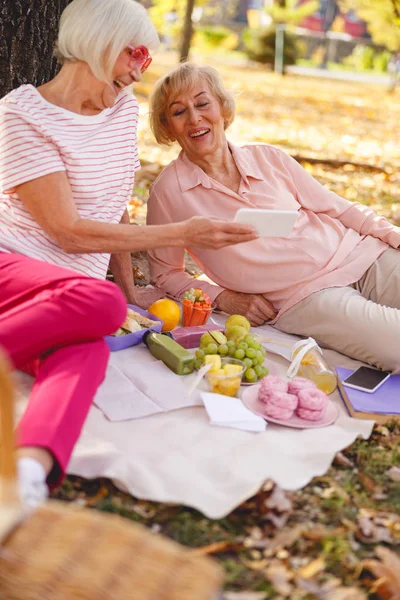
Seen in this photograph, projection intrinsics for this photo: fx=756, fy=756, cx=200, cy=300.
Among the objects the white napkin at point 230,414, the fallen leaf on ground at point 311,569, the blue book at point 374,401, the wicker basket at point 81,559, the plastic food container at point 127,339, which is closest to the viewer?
the wicker basket at point 81,559

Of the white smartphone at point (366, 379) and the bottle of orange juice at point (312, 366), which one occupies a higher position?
the bottle of orange juice at point (312, 366)

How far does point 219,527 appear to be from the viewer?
267 cm

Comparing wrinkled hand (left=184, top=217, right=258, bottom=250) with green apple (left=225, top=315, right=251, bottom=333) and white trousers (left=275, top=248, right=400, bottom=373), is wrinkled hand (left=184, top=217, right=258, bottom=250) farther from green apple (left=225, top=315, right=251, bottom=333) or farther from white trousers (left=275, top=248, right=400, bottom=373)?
white trousers (left=275, top=248, right=400, bottom=373)

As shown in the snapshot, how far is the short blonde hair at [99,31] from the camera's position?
3.29 metres

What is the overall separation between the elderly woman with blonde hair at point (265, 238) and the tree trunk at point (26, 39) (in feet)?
2.44

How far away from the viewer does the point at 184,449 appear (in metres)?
3.04

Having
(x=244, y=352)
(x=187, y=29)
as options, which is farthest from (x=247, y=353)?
(x=187, y=29)

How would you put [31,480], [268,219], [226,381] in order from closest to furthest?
1. [31,480]
2. [226,381]
3. [268,219]

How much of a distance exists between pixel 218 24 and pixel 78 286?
32.1m

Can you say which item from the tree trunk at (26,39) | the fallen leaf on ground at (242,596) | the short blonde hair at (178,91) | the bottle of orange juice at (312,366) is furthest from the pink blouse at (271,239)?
the fallen leaf on ground at (242,596)

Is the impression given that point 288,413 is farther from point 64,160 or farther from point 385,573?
point 64,160

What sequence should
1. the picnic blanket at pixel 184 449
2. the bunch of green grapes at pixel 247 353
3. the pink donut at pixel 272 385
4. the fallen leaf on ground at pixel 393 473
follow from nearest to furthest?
the picnic blanket at pixel 184 449 → the fallen leaf on ground at pixel 393 473 → the pink donut at pixel 272 385 → the bunch of green grapes at pixel 247 353

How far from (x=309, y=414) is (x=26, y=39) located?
9.00ft

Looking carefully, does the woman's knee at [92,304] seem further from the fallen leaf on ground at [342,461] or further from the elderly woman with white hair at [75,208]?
the fallen leaf on ground at [342,461]
